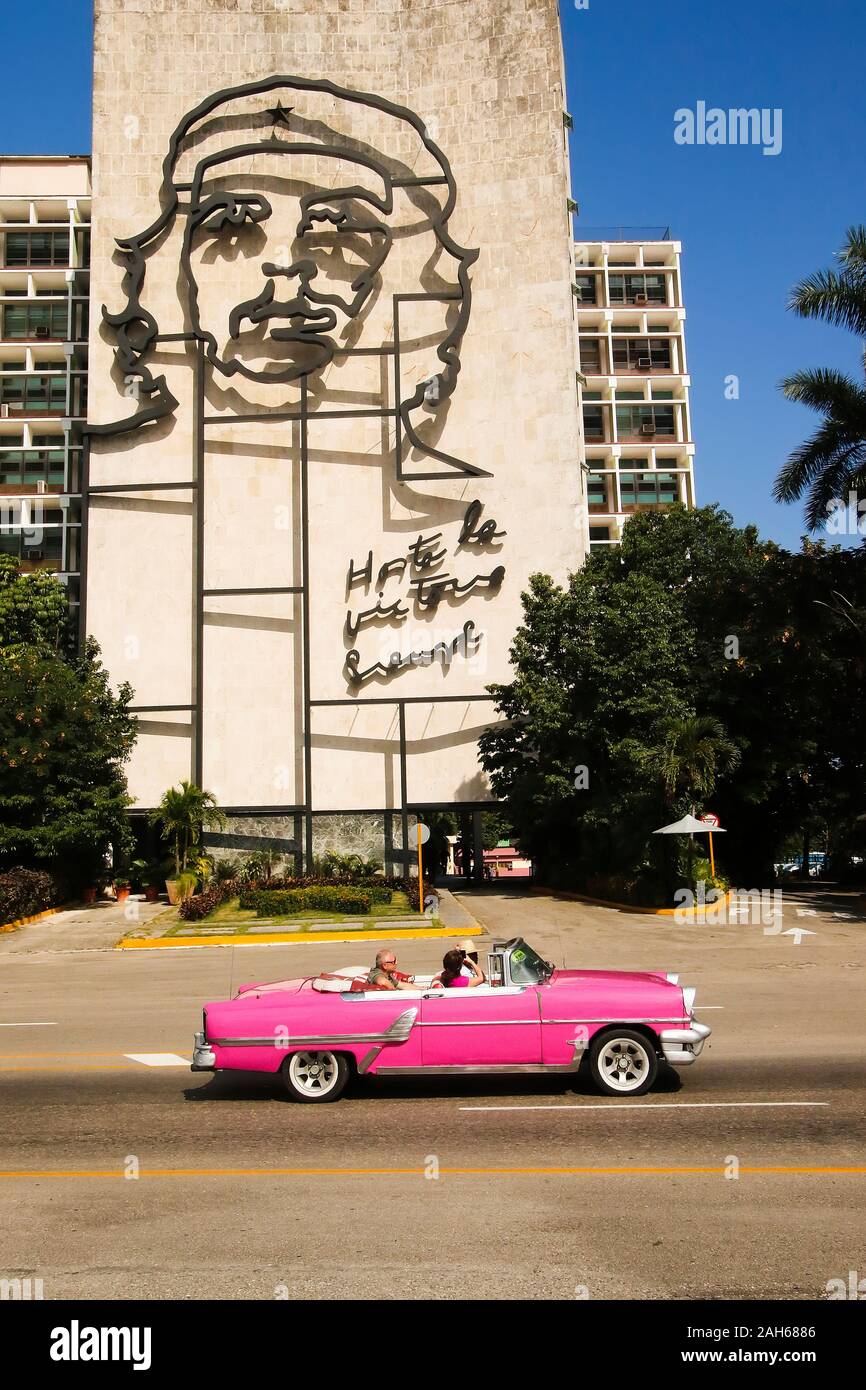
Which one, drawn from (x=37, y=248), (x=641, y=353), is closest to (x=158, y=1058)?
(x=37, y=248)

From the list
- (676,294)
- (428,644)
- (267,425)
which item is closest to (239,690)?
(428,644)

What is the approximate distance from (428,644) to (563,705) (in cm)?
722

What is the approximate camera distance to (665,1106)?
927cm

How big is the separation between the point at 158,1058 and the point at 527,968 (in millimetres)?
4259

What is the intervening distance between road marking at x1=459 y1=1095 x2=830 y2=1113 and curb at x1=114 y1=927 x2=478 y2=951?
592 inches

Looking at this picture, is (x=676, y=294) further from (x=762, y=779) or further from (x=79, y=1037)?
(x=79, y=1037)

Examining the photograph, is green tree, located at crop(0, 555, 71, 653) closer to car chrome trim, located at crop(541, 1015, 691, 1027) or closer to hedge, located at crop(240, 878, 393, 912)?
hedge, located at crop(240, 878, 393, 912)

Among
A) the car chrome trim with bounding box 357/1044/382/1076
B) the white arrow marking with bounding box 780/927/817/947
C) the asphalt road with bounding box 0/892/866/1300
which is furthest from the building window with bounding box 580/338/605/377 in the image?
the car chrome trim with bounding box 357/1044/382/1076

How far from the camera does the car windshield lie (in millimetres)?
10102

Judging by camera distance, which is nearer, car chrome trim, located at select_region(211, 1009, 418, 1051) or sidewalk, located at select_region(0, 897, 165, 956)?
car chrome trim, located at select_region(211, 1009, 418, 1051)

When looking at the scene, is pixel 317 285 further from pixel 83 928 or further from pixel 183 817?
pixel 83 928

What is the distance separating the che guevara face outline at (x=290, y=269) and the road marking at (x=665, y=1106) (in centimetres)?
→ 3582

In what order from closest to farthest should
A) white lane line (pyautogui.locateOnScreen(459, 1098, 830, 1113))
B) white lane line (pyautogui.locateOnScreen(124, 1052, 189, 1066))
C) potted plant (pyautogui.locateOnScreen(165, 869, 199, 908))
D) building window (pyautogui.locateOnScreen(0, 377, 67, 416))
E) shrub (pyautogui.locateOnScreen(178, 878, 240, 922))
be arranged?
white lane line (pyautogui.locateOnScreen(459, 1098, 830, 1113))
white lane line (pyautogui.locateOnScreen(124, 1052, 189, 1066))
shrub (pyautogui.locateOnScreen(178, 878, 240, 922))
potted plant (pyautogui.locateOnScreen(165, 869, 199, 908))
building window (pyautogui.locateOnScreen(0, 377, 67, 416))

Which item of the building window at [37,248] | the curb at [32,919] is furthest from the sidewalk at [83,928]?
the building window at [37,248]
